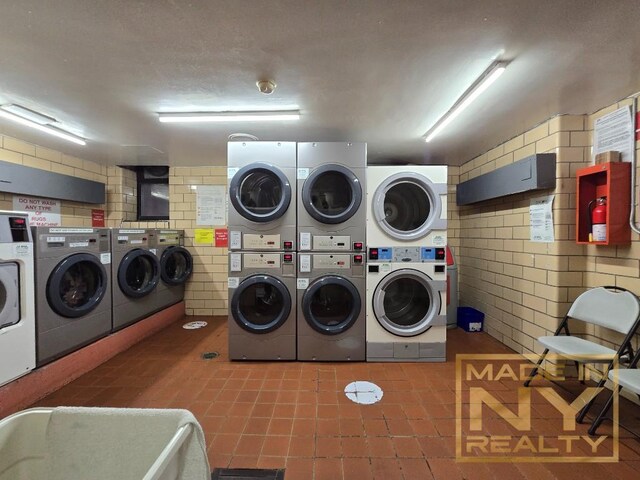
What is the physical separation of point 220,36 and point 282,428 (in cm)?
244

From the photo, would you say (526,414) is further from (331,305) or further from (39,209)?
(39,209)

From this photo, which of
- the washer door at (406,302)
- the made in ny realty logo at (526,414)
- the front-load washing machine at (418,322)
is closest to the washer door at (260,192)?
the front-load washing machine at (418,322)

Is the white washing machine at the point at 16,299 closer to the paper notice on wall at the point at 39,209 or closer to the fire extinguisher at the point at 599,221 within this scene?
the paper notice on wall at the point at 39,209

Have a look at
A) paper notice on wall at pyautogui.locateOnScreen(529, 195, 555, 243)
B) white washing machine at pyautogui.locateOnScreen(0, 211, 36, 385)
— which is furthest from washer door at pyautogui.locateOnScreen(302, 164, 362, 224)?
white washing machine at pyautogui.locateOnScreen(0, 211, 36, 385)

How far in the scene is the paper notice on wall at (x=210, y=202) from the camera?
13.8 ft

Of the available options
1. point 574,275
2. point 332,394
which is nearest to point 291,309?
point 332,394

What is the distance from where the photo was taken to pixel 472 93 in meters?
2.04

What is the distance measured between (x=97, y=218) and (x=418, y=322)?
4720mm

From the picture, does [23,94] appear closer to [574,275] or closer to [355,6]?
[355,6]

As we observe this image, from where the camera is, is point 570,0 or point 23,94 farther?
point 23,94

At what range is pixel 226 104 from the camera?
7.51 ft

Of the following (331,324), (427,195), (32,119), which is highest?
(32,119)

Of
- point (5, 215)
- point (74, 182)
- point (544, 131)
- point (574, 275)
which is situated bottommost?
point (574, 275)

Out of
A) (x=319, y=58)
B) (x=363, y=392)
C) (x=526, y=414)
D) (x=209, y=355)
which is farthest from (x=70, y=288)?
(x=526, y=414)
